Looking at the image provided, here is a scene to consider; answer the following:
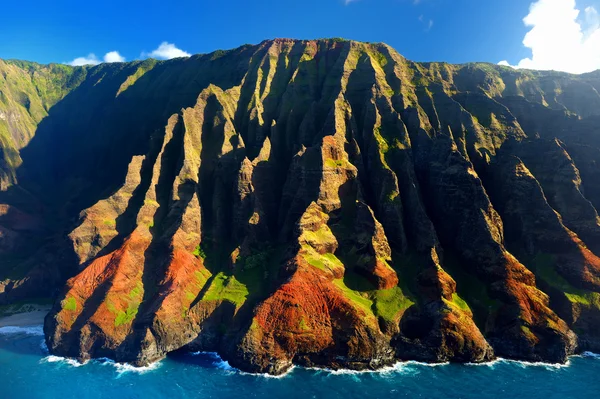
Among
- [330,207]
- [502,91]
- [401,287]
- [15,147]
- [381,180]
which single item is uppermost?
[502,91]

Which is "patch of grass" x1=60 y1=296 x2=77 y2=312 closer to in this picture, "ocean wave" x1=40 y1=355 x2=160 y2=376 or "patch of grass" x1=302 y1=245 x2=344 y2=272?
"ocean wave" x1=40 y1=355 x2=160 y2=376

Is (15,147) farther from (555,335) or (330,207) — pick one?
(555,335)

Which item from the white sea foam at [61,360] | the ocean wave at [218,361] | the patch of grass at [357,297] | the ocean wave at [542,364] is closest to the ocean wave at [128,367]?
the white sea foam at [61,360]

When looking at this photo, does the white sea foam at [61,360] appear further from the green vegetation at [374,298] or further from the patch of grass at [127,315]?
the green vegetation at [374,298]

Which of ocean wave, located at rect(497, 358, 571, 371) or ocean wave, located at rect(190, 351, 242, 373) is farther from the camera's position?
ocean wave, located at rect(190, 351, 242, 373)

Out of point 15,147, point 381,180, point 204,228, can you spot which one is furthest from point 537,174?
point 15,147

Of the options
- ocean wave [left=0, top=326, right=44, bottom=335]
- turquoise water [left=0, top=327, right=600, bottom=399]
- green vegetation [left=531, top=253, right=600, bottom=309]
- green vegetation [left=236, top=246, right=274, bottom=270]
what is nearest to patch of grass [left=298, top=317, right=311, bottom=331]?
turquoise water [left=0, top=327, right=600, bottom=399]
